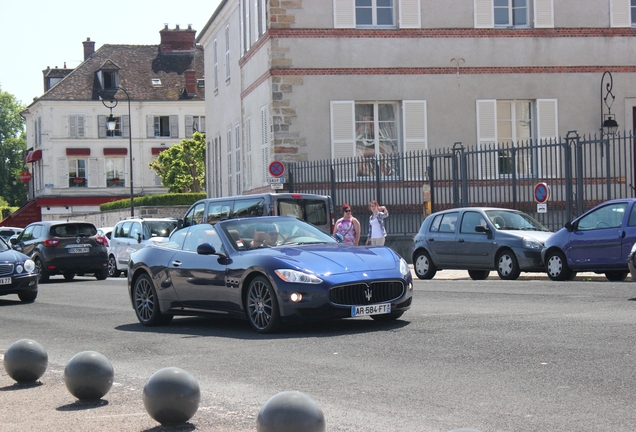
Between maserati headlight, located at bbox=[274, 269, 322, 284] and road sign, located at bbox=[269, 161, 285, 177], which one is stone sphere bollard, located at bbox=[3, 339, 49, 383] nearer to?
maserati headlight, located at bbox=[274, 269, 322, 284]

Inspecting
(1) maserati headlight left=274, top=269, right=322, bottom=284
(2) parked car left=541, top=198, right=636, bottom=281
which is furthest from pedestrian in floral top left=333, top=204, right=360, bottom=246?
(1) maserati headlight left=274, top=269, right=322, bottom=284

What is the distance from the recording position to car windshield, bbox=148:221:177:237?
29891mm

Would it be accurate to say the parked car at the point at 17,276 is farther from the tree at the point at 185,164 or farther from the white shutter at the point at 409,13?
the tree at the point at 185,164

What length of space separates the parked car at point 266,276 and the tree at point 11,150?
364 ft

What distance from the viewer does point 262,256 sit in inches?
462

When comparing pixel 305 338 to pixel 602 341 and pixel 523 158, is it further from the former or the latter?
pixel 523 158

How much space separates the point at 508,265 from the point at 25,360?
45.9 ft

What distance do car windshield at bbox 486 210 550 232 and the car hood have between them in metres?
9.91

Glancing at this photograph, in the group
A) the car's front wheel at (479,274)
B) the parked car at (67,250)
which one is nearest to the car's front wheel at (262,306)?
the car's front wheel at (479,274)

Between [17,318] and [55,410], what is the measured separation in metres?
9.17

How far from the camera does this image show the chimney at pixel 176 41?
281 feet

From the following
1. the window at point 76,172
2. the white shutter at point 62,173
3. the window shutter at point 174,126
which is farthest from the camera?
the window shutter at point 174,126

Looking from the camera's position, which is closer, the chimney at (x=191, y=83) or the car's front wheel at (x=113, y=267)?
the car's front wheel at (x=113, y=267)

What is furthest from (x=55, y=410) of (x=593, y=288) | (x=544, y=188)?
(x=544, y=188)
